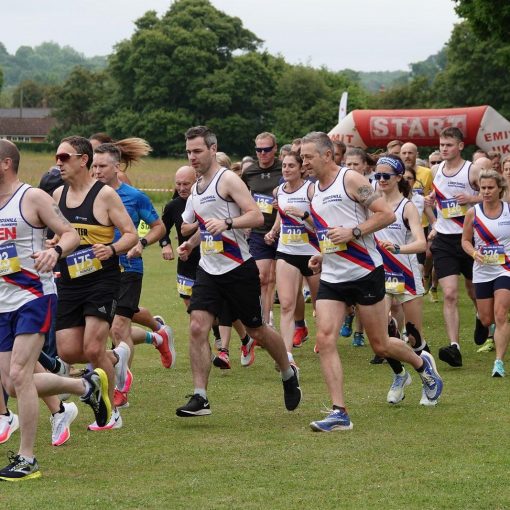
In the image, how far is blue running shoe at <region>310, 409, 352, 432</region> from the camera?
28.8 feet

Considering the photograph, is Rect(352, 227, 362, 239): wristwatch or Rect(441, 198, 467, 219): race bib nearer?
Rect(352, 227, 362, 239): wristwatch

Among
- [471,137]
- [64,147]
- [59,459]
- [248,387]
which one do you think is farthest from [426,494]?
[471,137]

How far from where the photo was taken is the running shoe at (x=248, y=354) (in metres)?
12.5

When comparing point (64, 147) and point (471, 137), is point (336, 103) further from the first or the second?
point (64, 147)

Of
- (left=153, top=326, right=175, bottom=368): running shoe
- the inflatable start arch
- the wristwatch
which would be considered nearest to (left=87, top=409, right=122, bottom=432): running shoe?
the wristwatch

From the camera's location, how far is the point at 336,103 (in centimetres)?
10319

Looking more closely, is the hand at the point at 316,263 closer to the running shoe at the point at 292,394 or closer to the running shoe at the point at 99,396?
the running shoe at the point at 292,394

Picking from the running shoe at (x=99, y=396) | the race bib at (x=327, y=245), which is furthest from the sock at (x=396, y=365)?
the running shoe at (x=99, y=396)

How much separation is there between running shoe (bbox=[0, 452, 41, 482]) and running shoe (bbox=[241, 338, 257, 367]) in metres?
5.20

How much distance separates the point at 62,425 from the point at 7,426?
40 cm

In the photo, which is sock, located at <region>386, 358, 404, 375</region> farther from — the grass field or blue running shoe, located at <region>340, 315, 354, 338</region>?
blue running shoe, located at <region>340, 315, 354, 338</region>

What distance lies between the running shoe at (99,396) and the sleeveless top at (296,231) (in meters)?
3.85

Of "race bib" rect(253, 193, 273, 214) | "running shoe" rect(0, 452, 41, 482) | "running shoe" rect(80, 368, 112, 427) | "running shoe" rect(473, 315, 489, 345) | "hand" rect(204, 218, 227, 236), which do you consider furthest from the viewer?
"race bib" rect(253, 193, 273, 214)

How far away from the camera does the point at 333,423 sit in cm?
881
